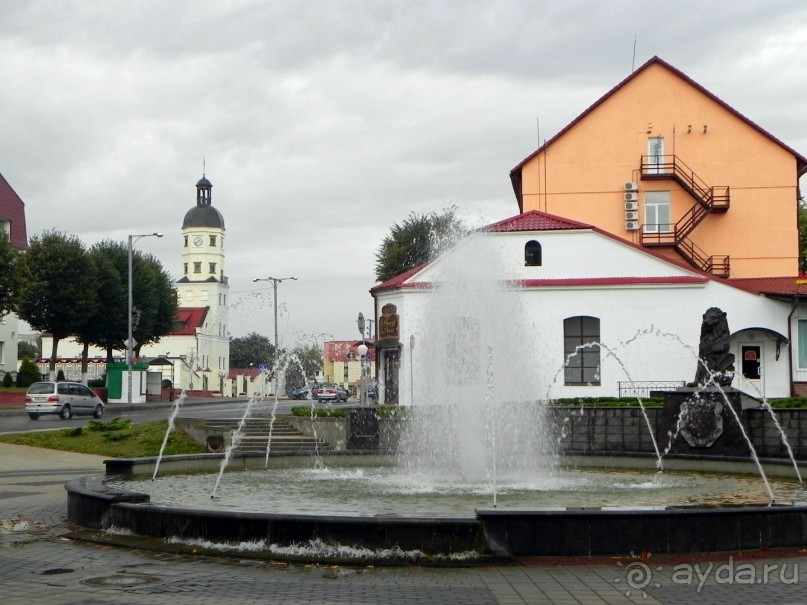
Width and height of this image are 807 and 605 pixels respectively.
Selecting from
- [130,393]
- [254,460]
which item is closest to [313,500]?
[254,460]

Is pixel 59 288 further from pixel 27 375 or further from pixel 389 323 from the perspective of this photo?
A: pixel 389 323

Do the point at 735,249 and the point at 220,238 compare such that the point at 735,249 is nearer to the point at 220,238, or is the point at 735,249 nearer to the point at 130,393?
the point at 130,393

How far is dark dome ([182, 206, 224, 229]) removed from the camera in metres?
136

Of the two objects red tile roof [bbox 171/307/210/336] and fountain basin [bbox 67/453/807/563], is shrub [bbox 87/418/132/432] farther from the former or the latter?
red tile roof [bbox 171/307/210/336]

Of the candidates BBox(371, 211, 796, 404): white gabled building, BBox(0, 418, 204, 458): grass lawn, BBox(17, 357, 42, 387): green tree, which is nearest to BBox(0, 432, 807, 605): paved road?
BBox(0, 418, 204, 458): grass lawn

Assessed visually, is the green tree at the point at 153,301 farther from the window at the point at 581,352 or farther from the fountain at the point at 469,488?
the fountain at the point at 469,488

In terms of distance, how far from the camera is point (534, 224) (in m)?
40.9

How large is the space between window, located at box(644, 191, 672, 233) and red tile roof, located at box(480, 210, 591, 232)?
7.62m

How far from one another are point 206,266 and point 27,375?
70.3m

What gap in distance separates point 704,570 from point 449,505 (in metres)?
4.69

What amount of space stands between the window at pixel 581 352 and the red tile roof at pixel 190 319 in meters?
90.8

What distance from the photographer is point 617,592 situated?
28.8 ft

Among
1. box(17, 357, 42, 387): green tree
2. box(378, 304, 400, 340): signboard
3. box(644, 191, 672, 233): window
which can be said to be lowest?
box(17, 357, 42, 387): green tree

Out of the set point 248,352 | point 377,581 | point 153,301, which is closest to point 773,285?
point 377,581
